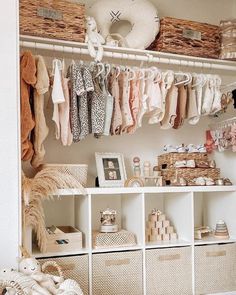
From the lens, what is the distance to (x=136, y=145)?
9.56 feet

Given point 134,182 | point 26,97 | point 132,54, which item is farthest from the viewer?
point 132,54

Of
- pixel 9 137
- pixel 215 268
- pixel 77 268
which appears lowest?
pixel 215 268

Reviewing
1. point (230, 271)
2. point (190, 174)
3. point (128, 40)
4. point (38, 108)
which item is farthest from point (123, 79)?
point (230, 271)

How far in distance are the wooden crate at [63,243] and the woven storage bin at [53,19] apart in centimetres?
116

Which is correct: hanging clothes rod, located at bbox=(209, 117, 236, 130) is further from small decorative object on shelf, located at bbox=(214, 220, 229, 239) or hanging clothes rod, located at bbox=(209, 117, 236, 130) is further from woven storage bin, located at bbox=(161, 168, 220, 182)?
small decorative object on shelf, located at bbox=(214, 220, 229, 239)

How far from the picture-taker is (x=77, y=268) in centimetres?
224

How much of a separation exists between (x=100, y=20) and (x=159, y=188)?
3.77 ft

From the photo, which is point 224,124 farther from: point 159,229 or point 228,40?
point 159,229

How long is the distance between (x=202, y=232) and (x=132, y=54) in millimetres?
1299

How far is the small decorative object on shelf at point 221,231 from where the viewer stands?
275cm

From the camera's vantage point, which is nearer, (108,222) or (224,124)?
(108,222)

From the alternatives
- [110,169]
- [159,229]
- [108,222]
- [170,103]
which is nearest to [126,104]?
[170,103]

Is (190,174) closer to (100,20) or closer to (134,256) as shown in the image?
(134,256)

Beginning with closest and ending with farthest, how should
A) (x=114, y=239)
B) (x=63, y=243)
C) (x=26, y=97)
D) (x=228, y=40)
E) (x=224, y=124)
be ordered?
1. (x=26, y=97)
2. (x=63, y=243)
3. (x=114, y=239)
4. (x=228, y=40)
5. (x=224, y=124)
